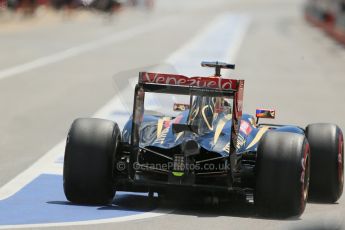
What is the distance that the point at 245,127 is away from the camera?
36.0 ft

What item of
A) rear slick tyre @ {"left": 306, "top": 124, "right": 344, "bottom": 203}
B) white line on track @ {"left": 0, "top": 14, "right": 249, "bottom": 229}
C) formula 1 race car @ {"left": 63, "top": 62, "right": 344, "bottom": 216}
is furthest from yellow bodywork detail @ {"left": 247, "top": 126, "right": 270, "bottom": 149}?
white line on track @ {"left": 0, "top": 14, "right": 249, "bottom": 229}

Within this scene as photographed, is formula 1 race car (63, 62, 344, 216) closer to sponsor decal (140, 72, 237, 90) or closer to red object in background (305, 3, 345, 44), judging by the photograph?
sponsor decal (140, 72, 237, 90)

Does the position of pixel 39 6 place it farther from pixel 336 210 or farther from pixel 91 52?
pixel 336 210

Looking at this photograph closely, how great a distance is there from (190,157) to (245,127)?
1039 millimetres

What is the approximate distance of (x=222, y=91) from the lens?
401 inches

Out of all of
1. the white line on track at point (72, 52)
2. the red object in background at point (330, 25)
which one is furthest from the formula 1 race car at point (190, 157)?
Result: the red object in background at point (330, 25)

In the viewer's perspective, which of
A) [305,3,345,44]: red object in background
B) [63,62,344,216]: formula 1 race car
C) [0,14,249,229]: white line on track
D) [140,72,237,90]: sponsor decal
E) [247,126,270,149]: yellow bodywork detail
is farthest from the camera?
[305,3,345,44]: red object in background

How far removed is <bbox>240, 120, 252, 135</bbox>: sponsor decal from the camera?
428 inches

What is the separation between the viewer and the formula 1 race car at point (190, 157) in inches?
390

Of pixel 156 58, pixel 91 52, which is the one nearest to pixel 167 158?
pixel 156 58

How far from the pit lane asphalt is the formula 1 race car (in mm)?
277

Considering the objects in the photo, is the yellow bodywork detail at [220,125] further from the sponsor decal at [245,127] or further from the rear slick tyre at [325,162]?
the rear slick tyre at [325,162]

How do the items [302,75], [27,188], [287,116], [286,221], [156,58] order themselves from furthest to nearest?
[156,58]
[302,75]
[287,116]
[27,188]
[286,221]

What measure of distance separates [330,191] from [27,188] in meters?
3.00
